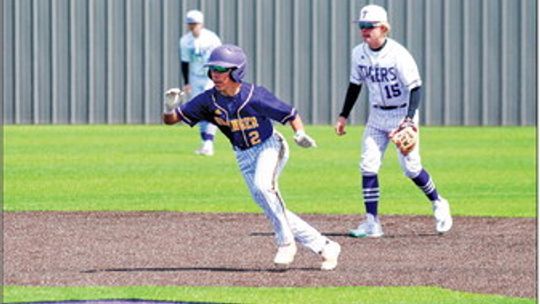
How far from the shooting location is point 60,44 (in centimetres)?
3231

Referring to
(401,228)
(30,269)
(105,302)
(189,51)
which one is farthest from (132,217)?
(189,51)

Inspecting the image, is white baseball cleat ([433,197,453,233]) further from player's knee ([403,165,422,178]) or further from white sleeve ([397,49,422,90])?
white sleeve ([397,49,422,90])

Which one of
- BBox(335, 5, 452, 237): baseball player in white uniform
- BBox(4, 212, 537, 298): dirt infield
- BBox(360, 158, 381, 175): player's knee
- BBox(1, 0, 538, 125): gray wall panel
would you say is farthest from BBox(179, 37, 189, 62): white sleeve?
BBox(360, 158, 381, 175): player's knee

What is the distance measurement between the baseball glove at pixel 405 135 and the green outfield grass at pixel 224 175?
8.72 ft

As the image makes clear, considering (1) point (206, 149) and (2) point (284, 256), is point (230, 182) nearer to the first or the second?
(1) point (206, 149)

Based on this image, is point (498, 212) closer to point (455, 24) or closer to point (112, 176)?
point (112, 176)

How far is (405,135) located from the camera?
13.9m

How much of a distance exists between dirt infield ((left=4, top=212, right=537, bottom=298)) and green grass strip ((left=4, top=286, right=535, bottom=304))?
0.27 m

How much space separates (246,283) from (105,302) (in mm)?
1365

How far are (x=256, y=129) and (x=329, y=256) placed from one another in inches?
40.1

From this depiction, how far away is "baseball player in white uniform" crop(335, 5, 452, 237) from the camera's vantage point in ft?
46.7

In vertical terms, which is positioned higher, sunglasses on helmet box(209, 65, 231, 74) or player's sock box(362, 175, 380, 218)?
sunglasses on helmet box(209, 65, 231, 74)

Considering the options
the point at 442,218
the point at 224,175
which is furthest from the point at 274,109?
the point at 224,175

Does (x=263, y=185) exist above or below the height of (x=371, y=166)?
above
